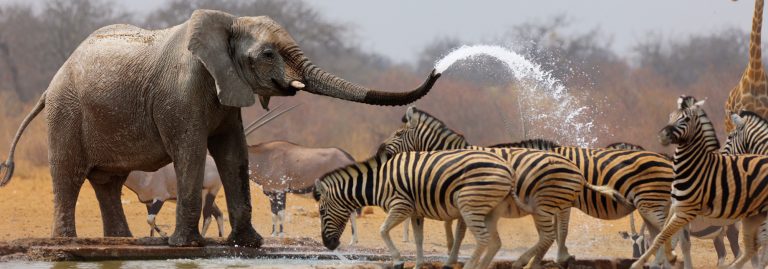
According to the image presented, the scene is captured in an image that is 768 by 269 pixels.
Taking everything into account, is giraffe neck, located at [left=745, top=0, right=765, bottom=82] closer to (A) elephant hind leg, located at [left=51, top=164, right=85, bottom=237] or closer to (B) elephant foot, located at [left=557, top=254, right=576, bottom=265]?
(B) elephant foot, located at [left=557, top=254, right=576, bottom=265]

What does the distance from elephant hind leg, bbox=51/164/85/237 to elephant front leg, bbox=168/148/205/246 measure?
1.40 metres

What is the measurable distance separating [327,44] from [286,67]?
26213 mm

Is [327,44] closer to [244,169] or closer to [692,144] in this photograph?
[244,169]

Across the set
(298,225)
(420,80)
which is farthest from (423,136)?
(420,80)

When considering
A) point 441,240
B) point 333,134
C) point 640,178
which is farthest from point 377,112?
point 640,178

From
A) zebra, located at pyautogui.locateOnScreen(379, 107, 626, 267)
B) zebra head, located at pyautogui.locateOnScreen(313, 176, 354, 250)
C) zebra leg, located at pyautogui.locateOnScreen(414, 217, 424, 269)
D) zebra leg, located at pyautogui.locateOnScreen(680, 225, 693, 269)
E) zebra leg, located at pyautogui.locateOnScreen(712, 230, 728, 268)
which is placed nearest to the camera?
zebra, located at pyautogui.locateOnScreen(379, 107, 626, 267)

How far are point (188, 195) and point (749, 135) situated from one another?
172 inches

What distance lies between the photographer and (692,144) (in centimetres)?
912

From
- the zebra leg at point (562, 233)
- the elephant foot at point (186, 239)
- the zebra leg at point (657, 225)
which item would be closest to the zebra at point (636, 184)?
the zebra leg at point (657, 225)

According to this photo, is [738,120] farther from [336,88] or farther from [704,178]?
[336,88]

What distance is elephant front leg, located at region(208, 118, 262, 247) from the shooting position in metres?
11.5

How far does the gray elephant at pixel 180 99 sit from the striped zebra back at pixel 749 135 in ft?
9.67

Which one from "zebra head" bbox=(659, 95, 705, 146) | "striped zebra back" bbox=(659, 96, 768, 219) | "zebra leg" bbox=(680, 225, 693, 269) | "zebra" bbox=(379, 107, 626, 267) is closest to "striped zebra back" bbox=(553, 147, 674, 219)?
"zebra" bbox=(379, 107, 626, 267)

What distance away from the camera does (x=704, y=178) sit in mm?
9211
